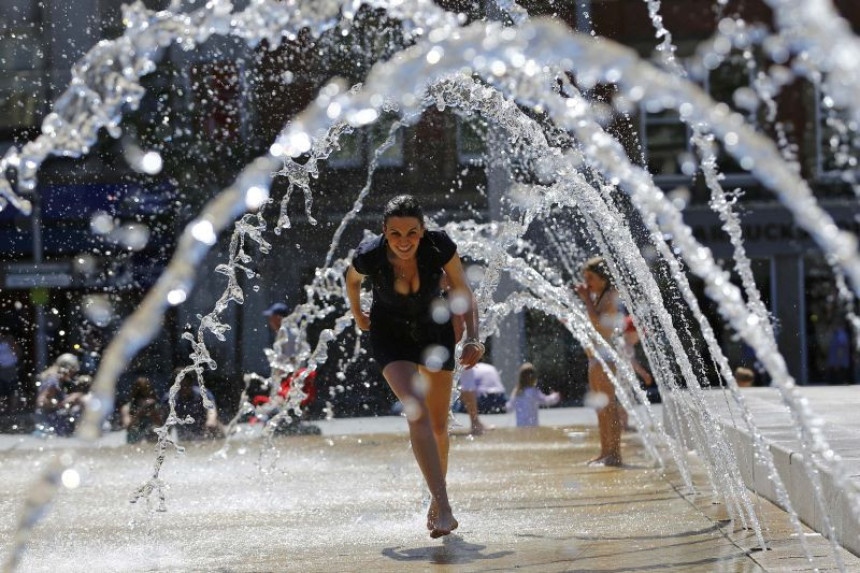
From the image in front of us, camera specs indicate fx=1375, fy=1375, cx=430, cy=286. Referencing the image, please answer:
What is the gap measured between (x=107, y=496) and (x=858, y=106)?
465cm

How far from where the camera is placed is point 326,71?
1412 cm

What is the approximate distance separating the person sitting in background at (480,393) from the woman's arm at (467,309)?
3.77m

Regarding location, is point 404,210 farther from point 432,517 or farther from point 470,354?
point 432,517

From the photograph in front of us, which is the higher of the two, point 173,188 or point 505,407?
point 173,188

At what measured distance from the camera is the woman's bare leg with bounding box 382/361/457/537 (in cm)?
444

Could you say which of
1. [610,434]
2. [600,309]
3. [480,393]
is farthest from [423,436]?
[480,393]

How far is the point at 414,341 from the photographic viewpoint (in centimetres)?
473

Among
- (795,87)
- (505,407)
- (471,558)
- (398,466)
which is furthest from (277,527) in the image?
(795,87)

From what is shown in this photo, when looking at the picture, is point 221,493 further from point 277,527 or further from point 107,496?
point 277,527

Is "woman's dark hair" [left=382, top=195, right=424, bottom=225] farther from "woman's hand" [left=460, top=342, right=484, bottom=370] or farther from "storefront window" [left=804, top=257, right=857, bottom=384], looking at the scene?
"storefront window" [left=804, top=257, right=857, bottom=384]

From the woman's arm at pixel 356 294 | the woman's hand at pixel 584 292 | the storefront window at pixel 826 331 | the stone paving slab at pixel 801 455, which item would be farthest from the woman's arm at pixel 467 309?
the storefront window at pixel 826 331

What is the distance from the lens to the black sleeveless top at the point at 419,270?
4.73 meters

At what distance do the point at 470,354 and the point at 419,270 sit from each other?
0.34m

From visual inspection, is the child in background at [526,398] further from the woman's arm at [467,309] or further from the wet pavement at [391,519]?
the woman's arm at [467,309]
